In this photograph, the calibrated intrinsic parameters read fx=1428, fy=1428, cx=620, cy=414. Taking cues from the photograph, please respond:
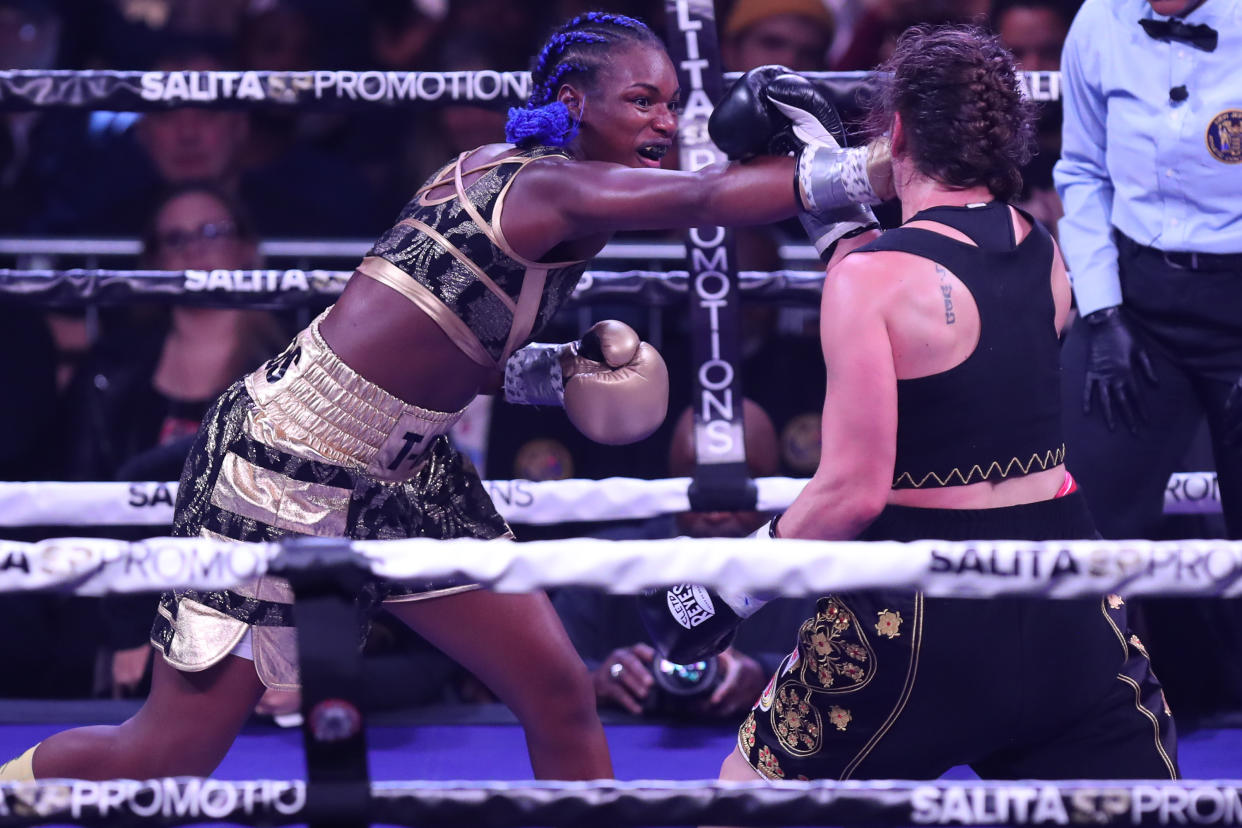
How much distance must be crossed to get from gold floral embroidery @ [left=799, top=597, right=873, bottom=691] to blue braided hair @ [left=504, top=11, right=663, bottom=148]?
0.75m

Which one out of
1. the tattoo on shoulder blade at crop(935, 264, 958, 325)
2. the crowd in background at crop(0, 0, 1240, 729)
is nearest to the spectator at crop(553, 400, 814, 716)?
the crowd in background at crop(0, 0, 1240, 729)

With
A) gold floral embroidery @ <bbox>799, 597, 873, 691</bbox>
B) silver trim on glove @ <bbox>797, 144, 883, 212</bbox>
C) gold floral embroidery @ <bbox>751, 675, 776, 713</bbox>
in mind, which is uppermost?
silver trim on glove @ <bbox>797, 144, 883, 212</bbox>

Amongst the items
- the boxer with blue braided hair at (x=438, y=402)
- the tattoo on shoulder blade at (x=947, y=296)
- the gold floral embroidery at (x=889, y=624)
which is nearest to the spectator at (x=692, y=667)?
the boxer with blue braided hair at (x=438, y=402)

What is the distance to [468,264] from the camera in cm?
191

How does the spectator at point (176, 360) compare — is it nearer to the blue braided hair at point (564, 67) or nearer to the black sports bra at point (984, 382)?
the blue braided hair at point (564, 67)

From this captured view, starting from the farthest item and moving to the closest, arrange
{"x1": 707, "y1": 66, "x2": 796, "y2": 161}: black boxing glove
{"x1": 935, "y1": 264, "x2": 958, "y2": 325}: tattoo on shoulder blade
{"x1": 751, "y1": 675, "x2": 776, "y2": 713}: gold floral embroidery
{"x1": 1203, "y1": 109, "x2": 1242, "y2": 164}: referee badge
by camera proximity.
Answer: {"x1": 1203, "y1": 109, "x2": 1242, "y2": 164}: referee badge, {"x1": 707, "y1": 66, "x2": 796, "y2": 161}: black boxing glove, {"x1": 751, "y1": 675, "x2": 776, "y2": 713}: gold floral embroidery, {"x1": 935, "y1": 264, "x2": 958, "y2": 325}: tattoo on shoulder blade

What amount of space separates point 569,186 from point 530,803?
0.81 metres

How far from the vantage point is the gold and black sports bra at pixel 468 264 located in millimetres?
1911

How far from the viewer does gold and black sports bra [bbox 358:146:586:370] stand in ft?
6.27

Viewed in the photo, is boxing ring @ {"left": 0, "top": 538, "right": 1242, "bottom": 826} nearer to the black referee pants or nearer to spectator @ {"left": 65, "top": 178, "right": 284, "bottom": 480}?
the black referee pants

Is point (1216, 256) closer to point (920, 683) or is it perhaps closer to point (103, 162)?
point (920, 683)

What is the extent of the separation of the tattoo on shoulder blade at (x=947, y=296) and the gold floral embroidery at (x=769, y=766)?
56 cm

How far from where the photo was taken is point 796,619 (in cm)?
306

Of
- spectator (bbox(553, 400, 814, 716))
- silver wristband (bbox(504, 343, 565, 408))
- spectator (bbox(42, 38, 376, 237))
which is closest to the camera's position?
silver wristband (bbox(504, 343, 565, 408))
